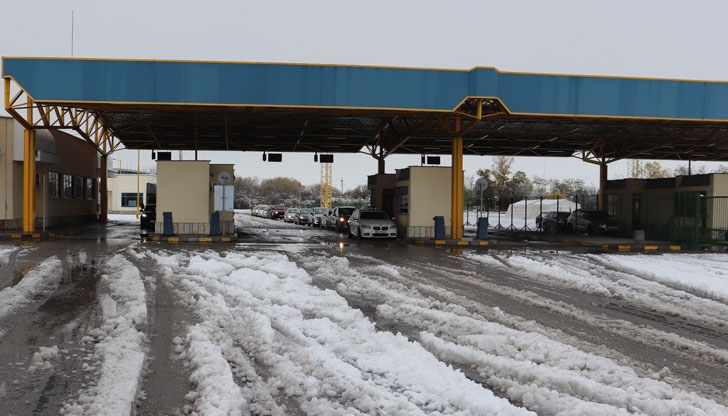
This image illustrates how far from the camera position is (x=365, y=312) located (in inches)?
334

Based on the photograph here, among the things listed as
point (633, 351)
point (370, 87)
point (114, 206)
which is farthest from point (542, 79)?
point (114, 206)

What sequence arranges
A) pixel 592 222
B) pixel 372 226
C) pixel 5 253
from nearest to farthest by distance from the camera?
pixel 5 253 → pixel 372 226 → pixel 592 222

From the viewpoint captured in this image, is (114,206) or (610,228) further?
(114,206)

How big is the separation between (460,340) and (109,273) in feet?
29.5

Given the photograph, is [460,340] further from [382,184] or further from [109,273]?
[382,184]

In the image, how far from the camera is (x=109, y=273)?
12.4 metres

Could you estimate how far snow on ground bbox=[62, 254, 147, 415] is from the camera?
15.3 ft

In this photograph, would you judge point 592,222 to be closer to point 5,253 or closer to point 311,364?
point 5,253

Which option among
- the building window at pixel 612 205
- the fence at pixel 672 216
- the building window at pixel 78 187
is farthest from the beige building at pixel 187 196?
the building window at pixel 612 205

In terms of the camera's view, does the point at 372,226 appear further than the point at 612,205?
No

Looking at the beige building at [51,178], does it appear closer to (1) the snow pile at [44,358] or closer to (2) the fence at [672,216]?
(2) the fence at [672,216]

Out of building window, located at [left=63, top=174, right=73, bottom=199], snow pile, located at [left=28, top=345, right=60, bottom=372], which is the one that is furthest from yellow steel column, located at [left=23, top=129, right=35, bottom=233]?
snow pile, located at [left=28, top=345, right=60, bottom=372]

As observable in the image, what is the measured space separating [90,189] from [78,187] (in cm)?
360

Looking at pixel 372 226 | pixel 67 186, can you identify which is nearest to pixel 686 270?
pixel 372 226
